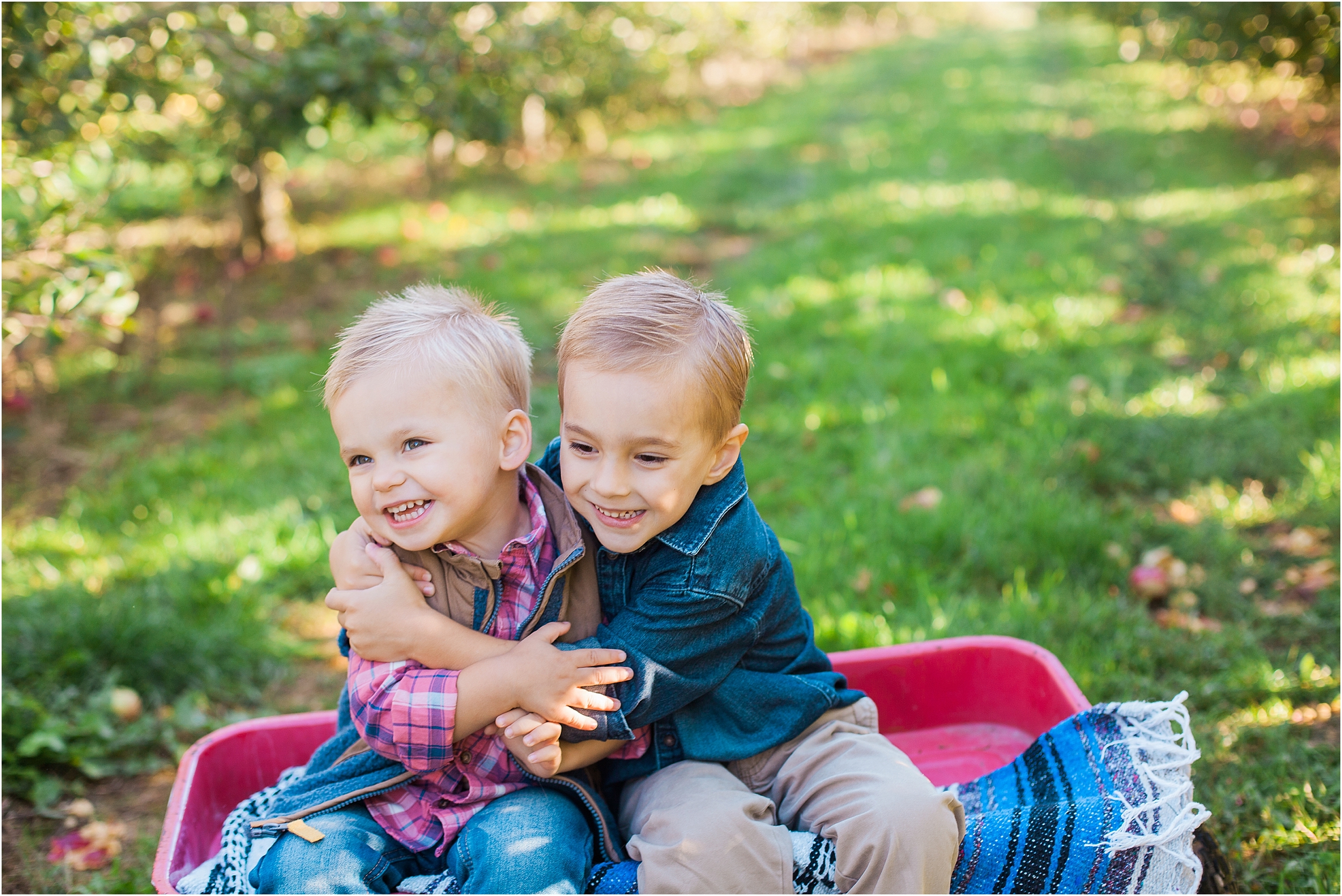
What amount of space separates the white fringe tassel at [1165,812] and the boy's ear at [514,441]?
1.23 metres

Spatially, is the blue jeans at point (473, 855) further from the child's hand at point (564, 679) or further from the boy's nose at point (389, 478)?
the boy's nose at point (389, 478)

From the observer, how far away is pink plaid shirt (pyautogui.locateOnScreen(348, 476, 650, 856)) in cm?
177

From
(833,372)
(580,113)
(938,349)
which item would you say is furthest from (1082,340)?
(580,113)

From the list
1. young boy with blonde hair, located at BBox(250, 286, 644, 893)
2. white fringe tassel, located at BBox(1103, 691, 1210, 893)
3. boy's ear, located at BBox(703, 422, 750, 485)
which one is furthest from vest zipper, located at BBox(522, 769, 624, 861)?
white fringe tassel, located at BBox(1103, 691, 1210, 893)

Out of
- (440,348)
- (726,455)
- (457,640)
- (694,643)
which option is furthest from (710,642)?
(440,348)

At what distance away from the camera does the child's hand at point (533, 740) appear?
5.68 ft

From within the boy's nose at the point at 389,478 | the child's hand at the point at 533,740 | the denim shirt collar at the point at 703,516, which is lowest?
the child's hand at the point at 533,740

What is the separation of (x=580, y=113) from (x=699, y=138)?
4.91 ft

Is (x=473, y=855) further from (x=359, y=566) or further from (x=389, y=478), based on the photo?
(x=389, y=478)

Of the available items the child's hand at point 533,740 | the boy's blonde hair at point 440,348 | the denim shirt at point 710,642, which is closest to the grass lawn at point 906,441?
the denim shirt at point 710,642

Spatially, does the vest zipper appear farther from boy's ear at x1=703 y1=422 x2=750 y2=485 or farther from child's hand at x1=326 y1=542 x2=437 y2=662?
boy's ear at x1=703 y1=422 x2=750 y2=485

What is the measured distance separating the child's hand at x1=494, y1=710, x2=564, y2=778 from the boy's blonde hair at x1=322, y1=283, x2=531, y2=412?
55cm

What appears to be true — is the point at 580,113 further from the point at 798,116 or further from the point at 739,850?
the point at 739,850

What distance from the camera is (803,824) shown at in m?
1.84
